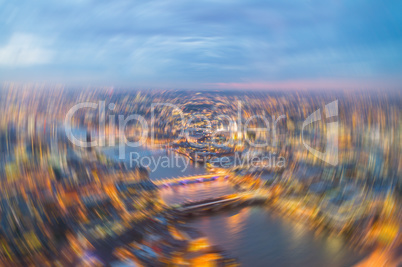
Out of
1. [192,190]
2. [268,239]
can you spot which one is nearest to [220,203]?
[192,190]

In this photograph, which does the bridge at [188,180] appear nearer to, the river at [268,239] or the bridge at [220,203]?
the river at [268,239]

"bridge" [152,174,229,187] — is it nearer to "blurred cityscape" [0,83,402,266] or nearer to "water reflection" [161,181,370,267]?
"blurred cityscape" [0,83,402,266]

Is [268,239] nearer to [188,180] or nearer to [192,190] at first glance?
[192,190]

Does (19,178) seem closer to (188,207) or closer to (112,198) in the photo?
(112,198)

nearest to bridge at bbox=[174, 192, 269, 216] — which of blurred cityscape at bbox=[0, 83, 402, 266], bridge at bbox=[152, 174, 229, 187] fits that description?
blurred cityscape at bbox=[0, 83, 402, 266]

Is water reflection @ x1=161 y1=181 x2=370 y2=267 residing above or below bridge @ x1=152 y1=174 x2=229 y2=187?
below

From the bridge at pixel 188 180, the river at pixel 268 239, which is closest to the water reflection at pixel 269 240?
the river at pixel 268 239

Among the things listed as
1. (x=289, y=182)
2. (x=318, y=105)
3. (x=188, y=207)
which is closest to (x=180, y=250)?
(x=188, y=207)
